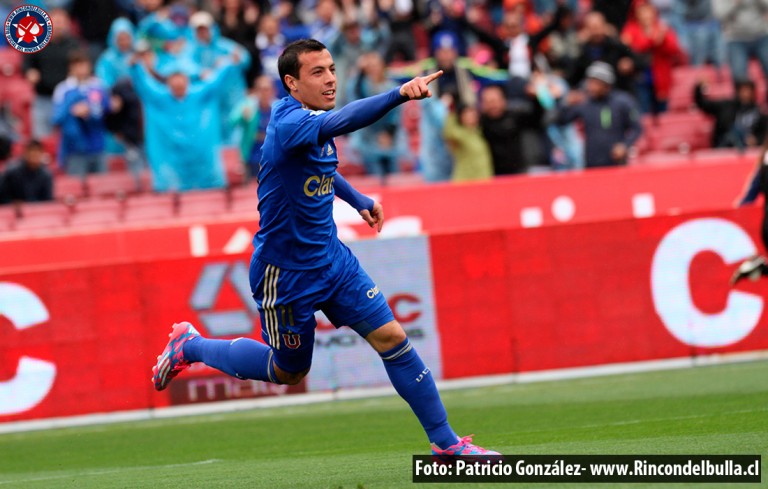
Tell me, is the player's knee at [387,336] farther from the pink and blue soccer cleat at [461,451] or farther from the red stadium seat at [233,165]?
the red stadium seat at [233,165]

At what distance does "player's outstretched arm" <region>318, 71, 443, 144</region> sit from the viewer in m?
6.55

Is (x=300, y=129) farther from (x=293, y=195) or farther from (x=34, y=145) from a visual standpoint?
(x=34, y=145)

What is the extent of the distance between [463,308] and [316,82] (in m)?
6.00

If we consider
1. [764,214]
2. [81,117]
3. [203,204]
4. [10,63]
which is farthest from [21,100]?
[764,214]

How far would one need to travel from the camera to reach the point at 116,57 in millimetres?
17625

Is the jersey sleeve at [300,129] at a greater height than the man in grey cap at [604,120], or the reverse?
the man in grey cap at [604,120]

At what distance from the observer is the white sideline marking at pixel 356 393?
12680 millimetres

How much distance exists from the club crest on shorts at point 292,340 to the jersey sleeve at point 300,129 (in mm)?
1117

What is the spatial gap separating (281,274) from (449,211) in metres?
8.00

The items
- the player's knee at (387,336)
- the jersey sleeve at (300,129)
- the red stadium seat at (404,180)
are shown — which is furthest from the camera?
the red stadium seat at (404,180)

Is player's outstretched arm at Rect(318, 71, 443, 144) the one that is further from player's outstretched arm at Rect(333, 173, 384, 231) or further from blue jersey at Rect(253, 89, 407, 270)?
player's outstretched arm at Rect(333, 173, 384, 231)

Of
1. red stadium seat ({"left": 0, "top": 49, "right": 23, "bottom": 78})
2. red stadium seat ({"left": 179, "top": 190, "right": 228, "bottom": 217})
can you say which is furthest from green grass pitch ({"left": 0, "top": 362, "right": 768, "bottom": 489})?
red stadium seat ({"left": 0, "top": 49, "right": 23, "bottom": 78})

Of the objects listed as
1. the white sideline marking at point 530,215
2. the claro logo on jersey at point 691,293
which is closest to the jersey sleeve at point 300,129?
the claro logo on jersey at point 691,293

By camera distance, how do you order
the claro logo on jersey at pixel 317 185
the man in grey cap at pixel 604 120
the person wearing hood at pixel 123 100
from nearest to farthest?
the claro logo on jersey at pixel 317 185 → the man in grey cap at pixel 604 120 → the person wearing hood at pixel 123 100
